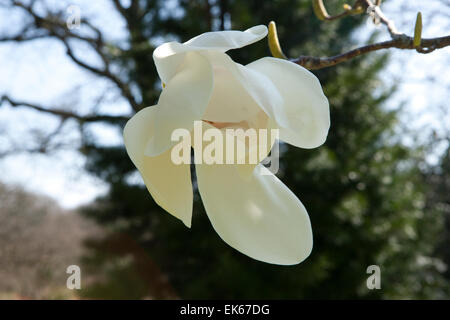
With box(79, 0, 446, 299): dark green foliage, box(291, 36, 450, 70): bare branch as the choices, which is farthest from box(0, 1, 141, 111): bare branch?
box(291, 36, 450, 70): bare branch

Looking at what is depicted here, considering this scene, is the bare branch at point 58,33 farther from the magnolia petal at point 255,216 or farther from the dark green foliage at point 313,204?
the magnolia petal at point 255,216

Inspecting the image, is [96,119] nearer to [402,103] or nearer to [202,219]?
[202,219]

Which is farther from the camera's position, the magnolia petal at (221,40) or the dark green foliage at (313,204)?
the dark green foliage at (313,204)

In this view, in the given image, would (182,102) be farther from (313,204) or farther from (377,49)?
(313,204)

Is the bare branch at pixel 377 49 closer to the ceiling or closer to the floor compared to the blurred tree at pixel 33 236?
closer to the ceiling

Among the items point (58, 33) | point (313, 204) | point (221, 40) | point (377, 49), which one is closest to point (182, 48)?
point (221, 40)

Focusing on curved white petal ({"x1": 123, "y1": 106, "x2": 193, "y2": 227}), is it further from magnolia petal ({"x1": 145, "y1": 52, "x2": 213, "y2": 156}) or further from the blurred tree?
the blurred tree

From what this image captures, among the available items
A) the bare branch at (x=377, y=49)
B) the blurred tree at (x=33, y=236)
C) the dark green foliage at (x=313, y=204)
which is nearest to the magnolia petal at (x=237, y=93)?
the bare branch at (x=377, y=49)

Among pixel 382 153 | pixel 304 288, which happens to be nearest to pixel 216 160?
pixel 304 288
